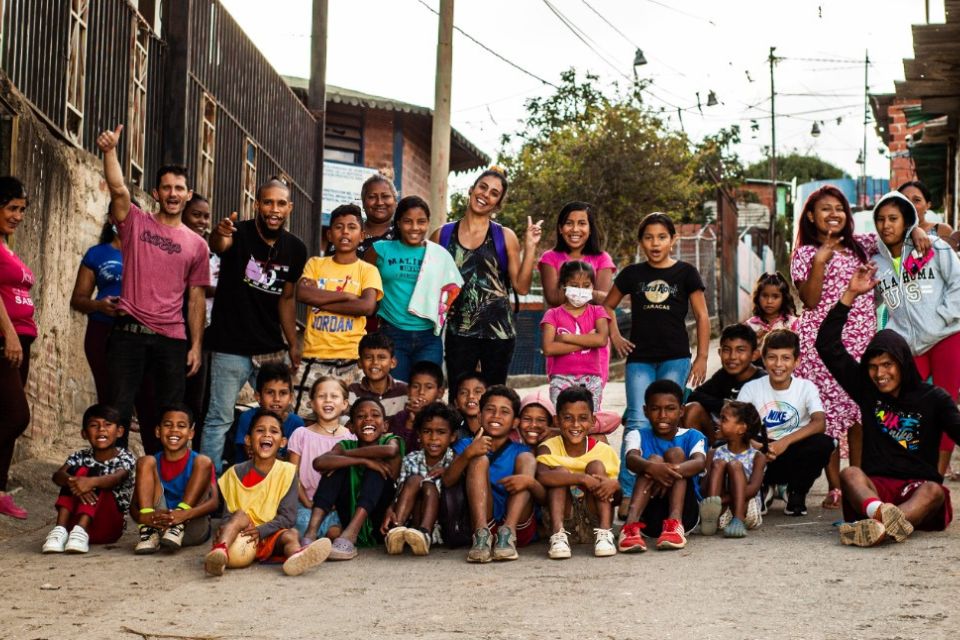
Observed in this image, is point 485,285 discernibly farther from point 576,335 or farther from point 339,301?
point 339,301

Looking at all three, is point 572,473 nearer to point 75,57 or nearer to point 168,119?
point 75,57

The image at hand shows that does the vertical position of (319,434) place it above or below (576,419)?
below

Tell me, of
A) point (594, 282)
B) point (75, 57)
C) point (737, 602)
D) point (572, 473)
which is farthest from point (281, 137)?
point (737, 602)

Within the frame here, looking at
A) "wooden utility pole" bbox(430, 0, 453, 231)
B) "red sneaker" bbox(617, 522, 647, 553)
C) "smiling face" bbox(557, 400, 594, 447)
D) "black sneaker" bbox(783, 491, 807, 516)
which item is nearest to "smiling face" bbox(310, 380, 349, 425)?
"smiling face" bbox(557, 400, 594, 447)

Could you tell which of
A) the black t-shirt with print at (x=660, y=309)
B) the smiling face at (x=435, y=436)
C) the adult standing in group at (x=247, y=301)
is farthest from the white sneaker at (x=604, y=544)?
the adult standing in group at (x=247, y=301)

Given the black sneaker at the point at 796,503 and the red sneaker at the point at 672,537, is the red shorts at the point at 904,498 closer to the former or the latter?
the black sneaker at the point at 796,503

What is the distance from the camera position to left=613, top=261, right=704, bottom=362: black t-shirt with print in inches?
279

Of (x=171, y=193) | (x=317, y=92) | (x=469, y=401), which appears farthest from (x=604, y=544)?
(x=317, y=92)

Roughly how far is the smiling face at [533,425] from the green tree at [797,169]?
53193mm

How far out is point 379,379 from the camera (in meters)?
6.70

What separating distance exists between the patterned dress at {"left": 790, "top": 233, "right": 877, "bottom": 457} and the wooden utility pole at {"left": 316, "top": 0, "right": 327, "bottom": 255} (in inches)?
A: 409

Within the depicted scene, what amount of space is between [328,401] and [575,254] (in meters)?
1.88

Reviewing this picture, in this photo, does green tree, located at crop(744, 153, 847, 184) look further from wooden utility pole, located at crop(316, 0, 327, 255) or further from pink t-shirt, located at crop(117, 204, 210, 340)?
pink t-shirt, located at crop(117, 204, 210, 340)

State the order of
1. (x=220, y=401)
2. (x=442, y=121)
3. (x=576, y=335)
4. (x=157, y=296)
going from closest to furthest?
(x=157, y=296), (x=220, y=401), (x=576, y=335), (x=442, y=121)
